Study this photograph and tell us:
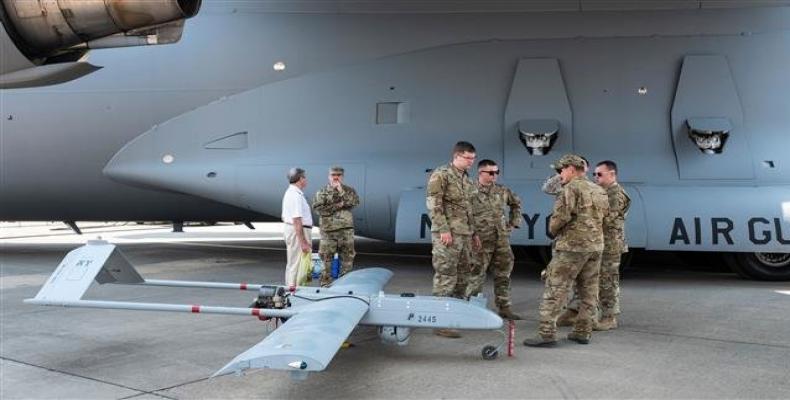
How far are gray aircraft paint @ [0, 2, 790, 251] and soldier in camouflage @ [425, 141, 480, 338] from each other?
115 inches

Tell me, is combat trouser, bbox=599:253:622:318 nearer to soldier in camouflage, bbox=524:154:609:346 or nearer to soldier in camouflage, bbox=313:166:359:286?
soldier in camouflage, bbox=524:154:609:346

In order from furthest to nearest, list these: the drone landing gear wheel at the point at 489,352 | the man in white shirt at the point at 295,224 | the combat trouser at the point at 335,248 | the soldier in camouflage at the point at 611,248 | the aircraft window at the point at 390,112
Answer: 1. the aircraft window at the point at 390,112
2. the combat trouser at the point at 335,248
3. the man in white shirt at the point at 295,224
4. the soldier in camouflage at the point at 611,248
5. the drone landing gear wheel at the point at 489,352

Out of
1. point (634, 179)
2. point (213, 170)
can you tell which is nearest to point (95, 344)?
point (213, 170)

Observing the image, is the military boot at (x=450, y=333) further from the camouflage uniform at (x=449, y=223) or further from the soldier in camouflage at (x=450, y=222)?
the camouflage uniform at (x=449, y=223)

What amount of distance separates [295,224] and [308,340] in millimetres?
3580

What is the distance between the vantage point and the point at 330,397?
14.4 ft

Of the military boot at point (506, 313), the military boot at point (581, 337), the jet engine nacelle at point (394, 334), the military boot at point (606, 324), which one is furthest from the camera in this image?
the military boot at point (506, 313)

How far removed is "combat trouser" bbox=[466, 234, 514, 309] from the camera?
270 inches

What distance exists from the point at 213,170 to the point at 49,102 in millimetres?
2929

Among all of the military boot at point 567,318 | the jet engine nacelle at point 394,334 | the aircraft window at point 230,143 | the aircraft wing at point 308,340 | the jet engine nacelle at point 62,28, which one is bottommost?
the military boot at point 567,318

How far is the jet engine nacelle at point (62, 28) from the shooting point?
12.5 feet

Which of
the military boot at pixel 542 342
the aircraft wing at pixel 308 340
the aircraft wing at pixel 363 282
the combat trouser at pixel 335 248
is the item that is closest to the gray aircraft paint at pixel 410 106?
the combat trouser at pixel 335 248

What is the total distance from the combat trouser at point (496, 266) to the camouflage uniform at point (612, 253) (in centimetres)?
89

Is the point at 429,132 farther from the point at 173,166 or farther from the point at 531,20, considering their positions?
the point at 173,166
